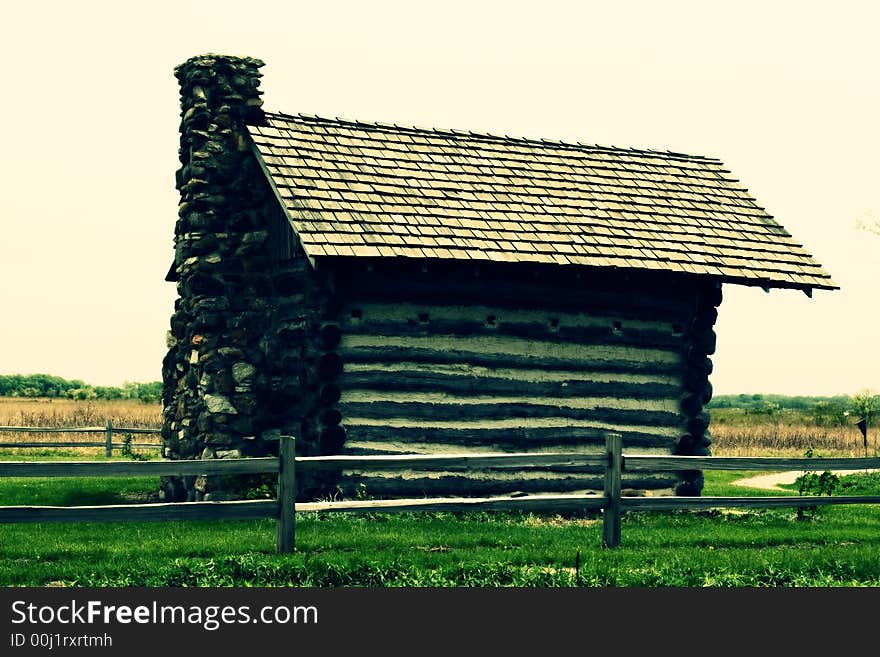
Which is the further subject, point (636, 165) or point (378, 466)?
point (636, 165)

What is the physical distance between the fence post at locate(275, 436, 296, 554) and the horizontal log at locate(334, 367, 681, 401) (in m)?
5.82

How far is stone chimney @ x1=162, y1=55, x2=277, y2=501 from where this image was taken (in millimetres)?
19359

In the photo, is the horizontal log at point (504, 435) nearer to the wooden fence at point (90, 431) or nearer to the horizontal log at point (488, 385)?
the horizontal log at point (488, 385)

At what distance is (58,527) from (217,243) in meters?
5.83

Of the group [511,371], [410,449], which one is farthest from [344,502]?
[511,371]

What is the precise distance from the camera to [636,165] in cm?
2273

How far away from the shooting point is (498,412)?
728 inches

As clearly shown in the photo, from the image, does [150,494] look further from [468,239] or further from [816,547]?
[816,547]

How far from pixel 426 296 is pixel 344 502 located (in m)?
6.32

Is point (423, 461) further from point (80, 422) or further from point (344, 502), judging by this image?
point (80, 422)

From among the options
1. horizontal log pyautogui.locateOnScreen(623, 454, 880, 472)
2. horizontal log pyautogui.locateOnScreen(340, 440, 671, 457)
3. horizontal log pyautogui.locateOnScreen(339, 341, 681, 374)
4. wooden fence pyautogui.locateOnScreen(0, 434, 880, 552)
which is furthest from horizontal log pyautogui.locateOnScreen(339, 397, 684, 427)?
wooden fence pyautogui.locateOnScreen(0, 434, 880, 552)

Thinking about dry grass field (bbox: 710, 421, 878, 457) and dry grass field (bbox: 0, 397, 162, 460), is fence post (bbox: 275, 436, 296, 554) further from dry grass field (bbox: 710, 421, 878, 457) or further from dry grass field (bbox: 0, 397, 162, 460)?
dry grass field (bbox: 710, 421, 878, 457)

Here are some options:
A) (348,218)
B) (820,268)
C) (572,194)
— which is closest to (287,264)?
(348,218)

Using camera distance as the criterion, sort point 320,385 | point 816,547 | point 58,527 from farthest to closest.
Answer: point 320,385 < point 58,527 < point 816,547
